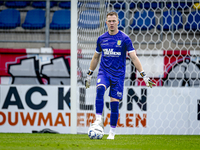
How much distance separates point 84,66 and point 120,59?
5.26 feet

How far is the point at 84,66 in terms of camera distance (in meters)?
5.35

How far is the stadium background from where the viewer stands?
5.70m

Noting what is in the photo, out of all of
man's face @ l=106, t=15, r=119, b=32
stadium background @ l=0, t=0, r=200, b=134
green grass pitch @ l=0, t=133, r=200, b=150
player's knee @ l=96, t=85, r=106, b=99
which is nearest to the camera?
green grass pitch @ l=0, t=133, r=200, b=150

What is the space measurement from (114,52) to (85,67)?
1674mm

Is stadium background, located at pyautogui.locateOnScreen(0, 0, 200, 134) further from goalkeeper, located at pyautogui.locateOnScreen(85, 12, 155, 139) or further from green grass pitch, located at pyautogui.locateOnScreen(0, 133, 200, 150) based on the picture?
green grass pitch, located at pyautogui.locateOnScreen(0, 133, 200, 150)

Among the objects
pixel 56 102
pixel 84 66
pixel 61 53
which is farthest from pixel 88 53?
pixel 61 53

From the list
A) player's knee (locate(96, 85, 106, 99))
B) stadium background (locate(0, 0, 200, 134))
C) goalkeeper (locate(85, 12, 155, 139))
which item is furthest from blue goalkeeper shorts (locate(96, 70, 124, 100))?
stadium background (locate(0, 0, 200, 134))

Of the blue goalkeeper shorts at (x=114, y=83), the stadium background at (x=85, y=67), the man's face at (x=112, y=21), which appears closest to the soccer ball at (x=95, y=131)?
the blue goalkeeper shorts at (x=114, y=83)

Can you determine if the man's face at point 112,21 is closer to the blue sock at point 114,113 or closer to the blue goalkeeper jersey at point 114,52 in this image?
the blue goalkeeper jersey at point 114,52

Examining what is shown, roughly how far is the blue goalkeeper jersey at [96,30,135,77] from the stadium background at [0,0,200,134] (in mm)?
1099

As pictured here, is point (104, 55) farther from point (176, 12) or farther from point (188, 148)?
point (176, 12)

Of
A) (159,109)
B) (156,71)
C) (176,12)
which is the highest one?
(176,12)

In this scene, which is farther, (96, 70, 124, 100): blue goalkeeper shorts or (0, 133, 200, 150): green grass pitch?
(96, 70, 124, 100): blue goalkeeper shorts

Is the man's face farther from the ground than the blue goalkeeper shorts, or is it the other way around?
the man's face
